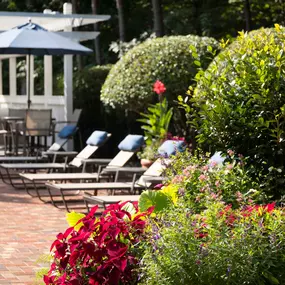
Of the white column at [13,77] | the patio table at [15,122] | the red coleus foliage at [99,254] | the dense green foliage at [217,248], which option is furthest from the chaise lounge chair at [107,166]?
the white column at [13,77]

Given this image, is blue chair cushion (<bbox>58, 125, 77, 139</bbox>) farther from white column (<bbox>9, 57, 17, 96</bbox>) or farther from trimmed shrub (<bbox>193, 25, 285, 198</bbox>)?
trimmed shrub (<bbox>193, 25, 285, 198</bbox>)

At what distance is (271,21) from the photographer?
3077 cm

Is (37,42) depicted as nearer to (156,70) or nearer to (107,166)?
(156,70)

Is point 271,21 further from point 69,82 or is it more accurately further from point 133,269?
point 133,269

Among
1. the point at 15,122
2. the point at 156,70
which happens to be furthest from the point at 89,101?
the point at 156,70

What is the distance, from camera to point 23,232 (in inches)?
362

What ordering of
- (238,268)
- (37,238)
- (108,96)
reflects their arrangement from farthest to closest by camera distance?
1. (108,96)
2. (37,238)
3. (238,268)

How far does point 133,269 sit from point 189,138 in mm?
11705

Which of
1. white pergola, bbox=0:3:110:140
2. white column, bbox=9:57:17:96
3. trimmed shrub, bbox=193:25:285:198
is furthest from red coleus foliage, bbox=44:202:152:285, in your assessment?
white column, bbox=9:57:17:96

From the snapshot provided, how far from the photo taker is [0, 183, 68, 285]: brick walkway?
279 inches

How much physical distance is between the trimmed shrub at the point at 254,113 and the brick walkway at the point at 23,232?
1.85 metres

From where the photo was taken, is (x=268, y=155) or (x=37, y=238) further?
(x=37, y=238)

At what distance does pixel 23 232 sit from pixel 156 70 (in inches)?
284

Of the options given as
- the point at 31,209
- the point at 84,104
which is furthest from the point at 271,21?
the point at 31,209
